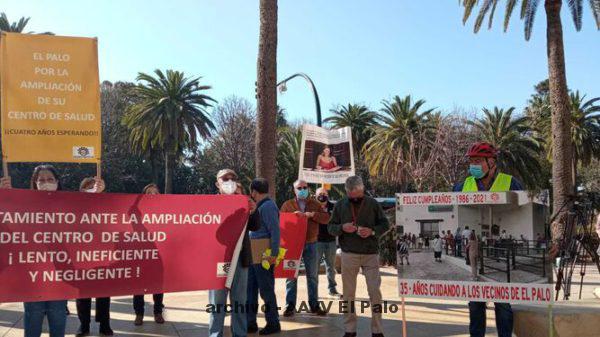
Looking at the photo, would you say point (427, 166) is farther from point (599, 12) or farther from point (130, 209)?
point (130, 209)

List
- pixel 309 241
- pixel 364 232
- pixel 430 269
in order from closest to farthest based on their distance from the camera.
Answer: pixel 430 269 < pixel 364 232 < pixel 309 241

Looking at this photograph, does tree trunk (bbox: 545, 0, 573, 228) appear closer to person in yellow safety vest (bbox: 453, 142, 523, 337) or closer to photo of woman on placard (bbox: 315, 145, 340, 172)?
photo of woman on placard (bbox: 315, 145, 340, 172)

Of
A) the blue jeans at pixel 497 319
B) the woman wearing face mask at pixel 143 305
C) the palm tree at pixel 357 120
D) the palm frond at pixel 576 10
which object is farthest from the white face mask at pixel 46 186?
the palm tree at pixel 357 120

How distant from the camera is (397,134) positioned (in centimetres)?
3566

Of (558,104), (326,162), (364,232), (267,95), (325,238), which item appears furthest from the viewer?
(558,104)

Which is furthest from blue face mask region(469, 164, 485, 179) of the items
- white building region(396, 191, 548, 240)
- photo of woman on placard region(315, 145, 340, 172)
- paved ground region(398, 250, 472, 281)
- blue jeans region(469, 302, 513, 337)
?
photo of woman on placard region(315, 145, 340, 172)

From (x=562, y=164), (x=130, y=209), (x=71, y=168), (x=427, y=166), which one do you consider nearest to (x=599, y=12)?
(x=562, y=164)

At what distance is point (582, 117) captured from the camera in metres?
35.2

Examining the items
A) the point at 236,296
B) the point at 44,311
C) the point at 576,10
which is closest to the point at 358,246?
the point at 236,296

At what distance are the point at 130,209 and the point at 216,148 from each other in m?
42.8

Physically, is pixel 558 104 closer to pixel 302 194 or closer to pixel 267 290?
pixel 302 194

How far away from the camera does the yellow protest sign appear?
226 inches

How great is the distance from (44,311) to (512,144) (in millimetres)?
32862

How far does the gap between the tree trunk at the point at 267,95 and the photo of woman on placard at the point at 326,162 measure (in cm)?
84
